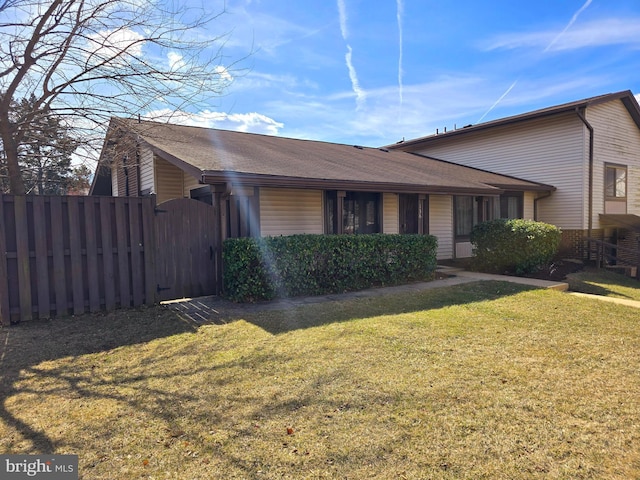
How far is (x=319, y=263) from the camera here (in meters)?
7.81

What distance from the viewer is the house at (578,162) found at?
1369 centimetres

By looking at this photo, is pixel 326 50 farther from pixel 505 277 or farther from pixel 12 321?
pixel 12 321

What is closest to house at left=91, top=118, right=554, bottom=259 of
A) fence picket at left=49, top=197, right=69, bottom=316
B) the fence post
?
fence picket at left=49, top=197, right=69, bottom=316

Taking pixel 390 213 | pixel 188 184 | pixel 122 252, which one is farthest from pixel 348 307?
pixel 188 184

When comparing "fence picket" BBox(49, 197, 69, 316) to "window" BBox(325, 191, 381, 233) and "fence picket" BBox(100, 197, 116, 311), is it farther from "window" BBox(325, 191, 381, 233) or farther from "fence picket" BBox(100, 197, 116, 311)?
"window" BBox(325, 191, 381, 233)

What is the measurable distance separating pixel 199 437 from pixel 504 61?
1545 cm

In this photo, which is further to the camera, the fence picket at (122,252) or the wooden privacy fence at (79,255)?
the fence picket at (122,252)

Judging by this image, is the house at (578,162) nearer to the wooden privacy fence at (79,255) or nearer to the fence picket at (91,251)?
the wooden privacy fence at (79,255)

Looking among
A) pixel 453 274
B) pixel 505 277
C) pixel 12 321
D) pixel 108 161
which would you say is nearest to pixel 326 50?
pixel 108 161

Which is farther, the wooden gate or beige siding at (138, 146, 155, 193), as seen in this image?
beige siding at (138, 146, 155, 193)

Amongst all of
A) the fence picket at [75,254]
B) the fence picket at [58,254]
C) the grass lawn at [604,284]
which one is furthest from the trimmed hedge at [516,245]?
the fence picket at [58,254]

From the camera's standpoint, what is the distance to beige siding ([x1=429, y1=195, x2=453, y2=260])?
42.5 ft

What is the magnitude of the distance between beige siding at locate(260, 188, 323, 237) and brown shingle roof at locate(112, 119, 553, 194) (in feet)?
2.65

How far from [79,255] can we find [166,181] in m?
5.35
